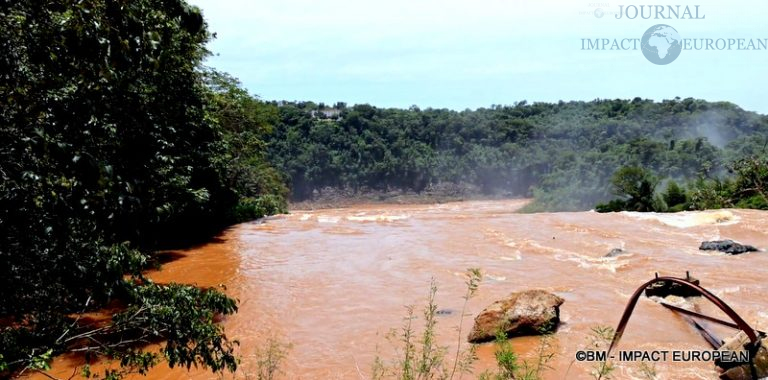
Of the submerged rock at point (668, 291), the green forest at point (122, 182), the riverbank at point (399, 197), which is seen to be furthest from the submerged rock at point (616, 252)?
the riverbank at point (399, 197)

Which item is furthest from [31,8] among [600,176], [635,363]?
[600,176]

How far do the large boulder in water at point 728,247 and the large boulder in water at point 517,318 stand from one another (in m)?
9.60

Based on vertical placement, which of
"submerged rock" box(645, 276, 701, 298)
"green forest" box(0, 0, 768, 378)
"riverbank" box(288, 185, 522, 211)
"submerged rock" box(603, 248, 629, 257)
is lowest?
"riverbank" box(288, 185, 522, 211)

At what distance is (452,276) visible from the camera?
12.1 m

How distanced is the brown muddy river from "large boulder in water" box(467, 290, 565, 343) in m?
0.26

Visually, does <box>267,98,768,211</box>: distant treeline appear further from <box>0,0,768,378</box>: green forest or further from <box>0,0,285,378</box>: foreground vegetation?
<box>0,0,285,378</box>: foreground vegetation

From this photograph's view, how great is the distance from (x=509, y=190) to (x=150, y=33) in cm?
7315

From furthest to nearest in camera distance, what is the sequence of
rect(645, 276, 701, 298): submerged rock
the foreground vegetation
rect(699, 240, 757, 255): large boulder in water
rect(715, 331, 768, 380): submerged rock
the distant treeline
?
the distant treeline → rect(699, 240, 757, 255): large boulder in water → rect(645, 276, 701, 298): submerged rock → rect(715, 331, 768, 380): submerged rock → the foreground vegetation

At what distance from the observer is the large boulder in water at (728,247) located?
13930 mm

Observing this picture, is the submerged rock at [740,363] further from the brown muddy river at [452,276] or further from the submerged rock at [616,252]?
the submerged rock at [616,252]

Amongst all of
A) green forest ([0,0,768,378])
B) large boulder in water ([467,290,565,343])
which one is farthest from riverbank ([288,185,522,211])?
large boulder in water ([467,290,565,343])

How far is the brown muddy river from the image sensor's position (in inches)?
280

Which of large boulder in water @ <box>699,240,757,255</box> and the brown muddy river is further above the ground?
the brown muddy river

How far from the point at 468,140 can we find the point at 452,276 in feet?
225
